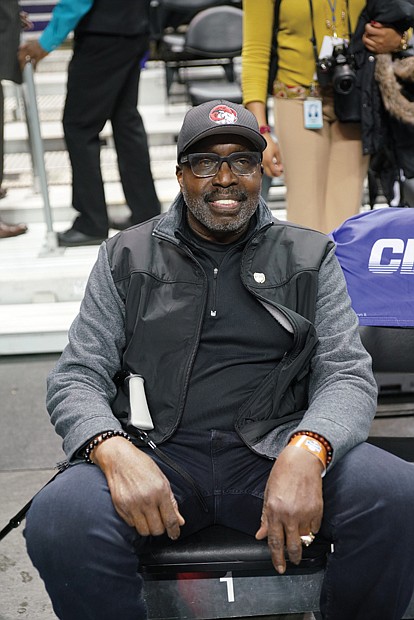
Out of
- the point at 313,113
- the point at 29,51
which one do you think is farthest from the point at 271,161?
the point at 29,51

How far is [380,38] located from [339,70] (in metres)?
0.20

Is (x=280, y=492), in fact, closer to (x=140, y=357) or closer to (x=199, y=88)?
(x=140, y=357)

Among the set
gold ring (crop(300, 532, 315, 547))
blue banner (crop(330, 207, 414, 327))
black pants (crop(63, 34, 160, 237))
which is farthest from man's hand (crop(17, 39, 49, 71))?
gold ring (crop(300, 532, 315, 547))

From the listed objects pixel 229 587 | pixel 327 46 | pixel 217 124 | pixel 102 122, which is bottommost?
pixel 102 122

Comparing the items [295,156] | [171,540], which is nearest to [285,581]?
[171,540]

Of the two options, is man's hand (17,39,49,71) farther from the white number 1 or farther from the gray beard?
the white number 1

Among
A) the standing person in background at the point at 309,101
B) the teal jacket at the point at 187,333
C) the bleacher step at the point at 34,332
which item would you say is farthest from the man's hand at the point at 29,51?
the teal jacket at the point at 187,333

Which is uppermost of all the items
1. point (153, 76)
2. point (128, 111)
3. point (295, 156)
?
point (295, 156)

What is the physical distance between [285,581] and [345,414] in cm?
40

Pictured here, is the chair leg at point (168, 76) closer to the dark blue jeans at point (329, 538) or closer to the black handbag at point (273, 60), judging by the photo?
the black handbag at point (273, 60)

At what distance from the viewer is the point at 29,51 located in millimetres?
4672

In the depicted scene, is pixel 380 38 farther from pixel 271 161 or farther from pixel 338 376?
pixel 338 376

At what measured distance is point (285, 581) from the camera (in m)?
2.15

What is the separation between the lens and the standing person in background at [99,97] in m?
4.50
